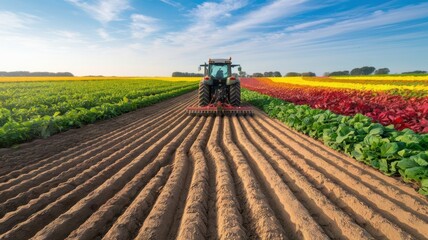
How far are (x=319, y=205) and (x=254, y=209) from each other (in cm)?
73

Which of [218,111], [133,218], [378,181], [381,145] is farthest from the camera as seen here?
[218,111]

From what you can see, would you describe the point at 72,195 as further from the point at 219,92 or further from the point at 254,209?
the point at 219,92

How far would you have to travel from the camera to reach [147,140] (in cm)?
629

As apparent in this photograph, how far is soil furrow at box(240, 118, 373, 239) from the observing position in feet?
7.85

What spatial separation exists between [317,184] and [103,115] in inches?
340

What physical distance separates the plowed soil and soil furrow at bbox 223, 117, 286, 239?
0.4 inches

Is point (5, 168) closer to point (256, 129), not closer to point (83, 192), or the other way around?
point (83, 192)

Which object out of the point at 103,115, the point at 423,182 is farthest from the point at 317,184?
the point at 103,115

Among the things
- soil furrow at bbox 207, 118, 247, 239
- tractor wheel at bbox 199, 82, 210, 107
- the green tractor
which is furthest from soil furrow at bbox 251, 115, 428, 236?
tractor wheel at bbox 199, 82, 210, 107

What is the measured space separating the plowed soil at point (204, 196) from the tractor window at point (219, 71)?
21.8 ft

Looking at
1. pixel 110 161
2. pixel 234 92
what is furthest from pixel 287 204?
pixel 234 92

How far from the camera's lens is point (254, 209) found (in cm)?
280

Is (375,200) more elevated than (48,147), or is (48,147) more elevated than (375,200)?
(375,200)

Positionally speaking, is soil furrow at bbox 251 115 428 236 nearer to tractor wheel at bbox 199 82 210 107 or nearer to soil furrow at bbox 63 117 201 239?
soil furrow at bbox 63 117 201 239
